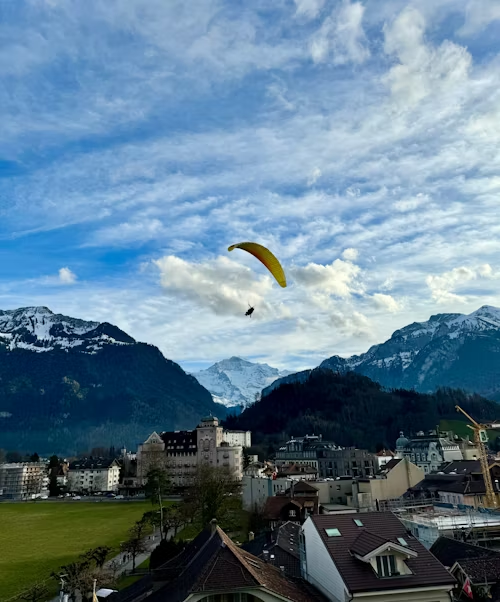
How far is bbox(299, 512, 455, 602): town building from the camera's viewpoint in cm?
2284

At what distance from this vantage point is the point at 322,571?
26203mm

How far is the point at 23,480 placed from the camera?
610 feet

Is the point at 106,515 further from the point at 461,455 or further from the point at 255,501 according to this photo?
the point at 461,455

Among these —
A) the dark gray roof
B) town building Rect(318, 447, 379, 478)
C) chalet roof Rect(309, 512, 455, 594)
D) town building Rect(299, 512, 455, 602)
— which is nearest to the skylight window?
town building Rect(299, 512, 455, 602)

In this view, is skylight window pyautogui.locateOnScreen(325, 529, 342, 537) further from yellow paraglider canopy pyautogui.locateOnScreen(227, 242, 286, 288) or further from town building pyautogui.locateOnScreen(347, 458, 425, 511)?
town building pyautogui.locateOnScreen(347, 458, 425, 511)

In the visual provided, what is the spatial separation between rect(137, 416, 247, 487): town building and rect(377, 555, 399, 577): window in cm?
13445

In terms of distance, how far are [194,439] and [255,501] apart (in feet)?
273

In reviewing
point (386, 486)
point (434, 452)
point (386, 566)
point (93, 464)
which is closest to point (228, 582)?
point (386, 566)

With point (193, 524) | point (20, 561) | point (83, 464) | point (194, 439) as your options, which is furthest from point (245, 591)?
point (83, 464)

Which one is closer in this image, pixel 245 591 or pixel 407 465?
pixel 245 591

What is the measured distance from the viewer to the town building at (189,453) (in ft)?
525

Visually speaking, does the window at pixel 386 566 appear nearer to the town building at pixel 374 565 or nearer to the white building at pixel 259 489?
the town building at pixel 374 565

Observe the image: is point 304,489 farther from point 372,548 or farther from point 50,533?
point 372,548

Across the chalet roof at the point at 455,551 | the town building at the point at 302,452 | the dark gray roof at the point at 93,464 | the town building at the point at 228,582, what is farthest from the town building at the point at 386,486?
the dark gray roof at the point at 93,464
